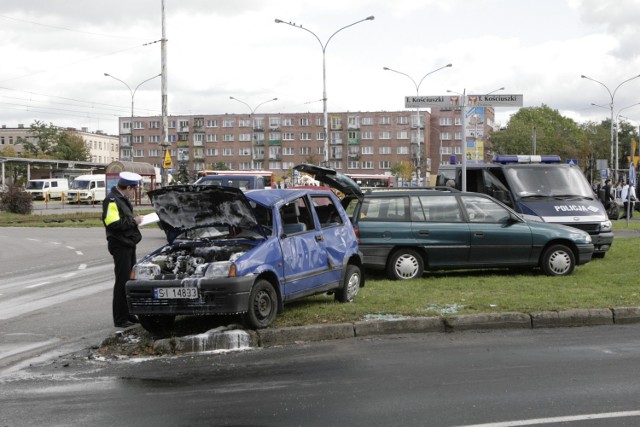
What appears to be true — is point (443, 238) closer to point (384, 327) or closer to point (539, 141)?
point (384, 327)

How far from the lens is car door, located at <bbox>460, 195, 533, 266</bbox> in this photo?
13.3 metres

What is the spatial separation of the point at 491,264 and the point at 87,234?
63.9 ft

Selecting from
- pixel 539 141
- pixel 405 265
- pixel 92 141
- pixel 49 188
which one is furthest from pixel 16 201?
pixel 92 141

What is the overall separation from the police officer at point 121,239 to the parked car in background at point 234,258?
1.33 feet

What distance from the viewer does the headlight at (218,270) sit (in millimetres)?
8289

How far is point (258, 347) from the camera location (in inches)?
324

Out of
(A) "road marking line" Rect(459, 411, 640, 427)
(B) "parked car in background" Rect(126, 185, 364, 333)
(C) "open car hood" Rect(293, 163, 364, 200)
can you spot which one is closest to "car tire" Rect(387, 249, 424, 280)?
(C) "open car hood" Rect(293, 163, 364, 200)

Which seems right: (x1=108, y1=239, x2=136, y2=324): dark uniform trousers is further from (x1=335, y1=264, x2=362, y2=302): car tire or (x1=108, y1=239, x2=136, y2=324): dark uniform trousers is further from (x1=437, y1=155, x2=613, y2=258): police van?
(x1=437, y1=155, x2=613, y2=258): police van

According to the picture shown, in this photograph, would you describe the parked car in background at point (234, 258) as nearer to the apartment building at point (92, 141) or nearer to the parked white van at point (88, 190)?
the parked white van at point (88, 190)

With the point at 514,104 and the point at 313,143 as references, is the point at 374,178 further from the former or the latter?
the point at 514,104

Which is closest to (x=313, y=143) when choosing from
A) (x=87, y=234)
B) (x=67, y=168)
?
(x=67, y=168)

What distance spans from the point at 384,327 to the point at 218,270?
1.96m

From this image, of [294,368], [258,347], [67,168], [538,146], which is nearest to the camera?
[294,368]

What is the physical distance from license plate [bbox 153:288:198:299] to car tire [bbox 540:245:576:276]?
7.37 meters
